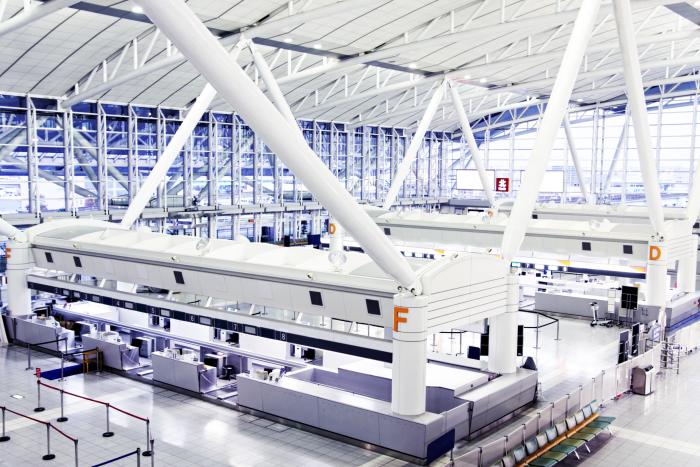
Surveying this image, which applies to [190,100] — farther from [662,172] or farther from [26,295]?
[662,172]

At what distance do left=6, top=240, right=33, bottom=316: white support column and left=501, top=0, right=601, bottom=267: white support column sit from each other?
12.6 m

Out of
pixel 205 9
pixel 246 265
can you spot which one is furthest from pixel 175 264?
pixel 205 9

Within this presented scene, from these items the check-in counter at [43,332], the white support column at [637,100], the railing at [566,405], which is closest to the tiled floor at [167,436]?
the railing at [566,405]

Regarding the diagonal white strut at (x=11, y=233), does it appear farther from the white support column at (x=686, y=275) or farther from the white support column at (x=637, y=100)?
the white support column at (x=686, y=275)

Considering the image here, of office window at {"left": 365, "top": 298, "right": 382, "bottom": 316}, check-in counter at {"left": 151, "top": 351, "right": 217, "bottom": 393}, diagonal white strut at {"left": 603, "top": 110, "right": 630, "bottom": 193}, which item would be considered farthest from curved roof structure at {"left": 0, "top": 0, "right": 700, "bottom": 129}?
office window at {"left": 365, "top": 298, "right": 382, "bottom": 316}

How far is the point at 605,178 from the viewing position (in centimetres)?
4334

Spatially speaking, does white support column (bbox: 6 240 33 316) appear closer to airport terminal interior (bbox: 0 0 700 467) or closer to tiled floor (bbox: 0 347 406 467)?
airport terminal interior (bbox: 0 0 700 467)

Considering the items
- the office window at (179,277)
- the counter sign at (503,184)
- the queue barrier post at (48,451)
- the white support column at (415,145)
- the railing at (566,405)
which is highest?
the white support column at (415,145)

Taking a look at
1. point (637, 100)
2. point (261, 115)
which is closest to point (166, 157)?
point (261, 115)

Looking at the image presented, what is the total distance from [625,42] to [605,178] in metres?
27.2

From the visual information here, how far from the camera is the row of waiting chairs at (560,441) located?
12.1 meters

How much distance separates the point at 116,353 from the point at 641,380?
1218cm

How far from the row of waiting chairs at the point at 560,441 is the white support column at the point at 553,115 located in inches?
135

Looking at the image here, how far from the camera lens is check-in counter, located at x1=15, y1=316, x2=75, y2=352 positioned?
19.5m
